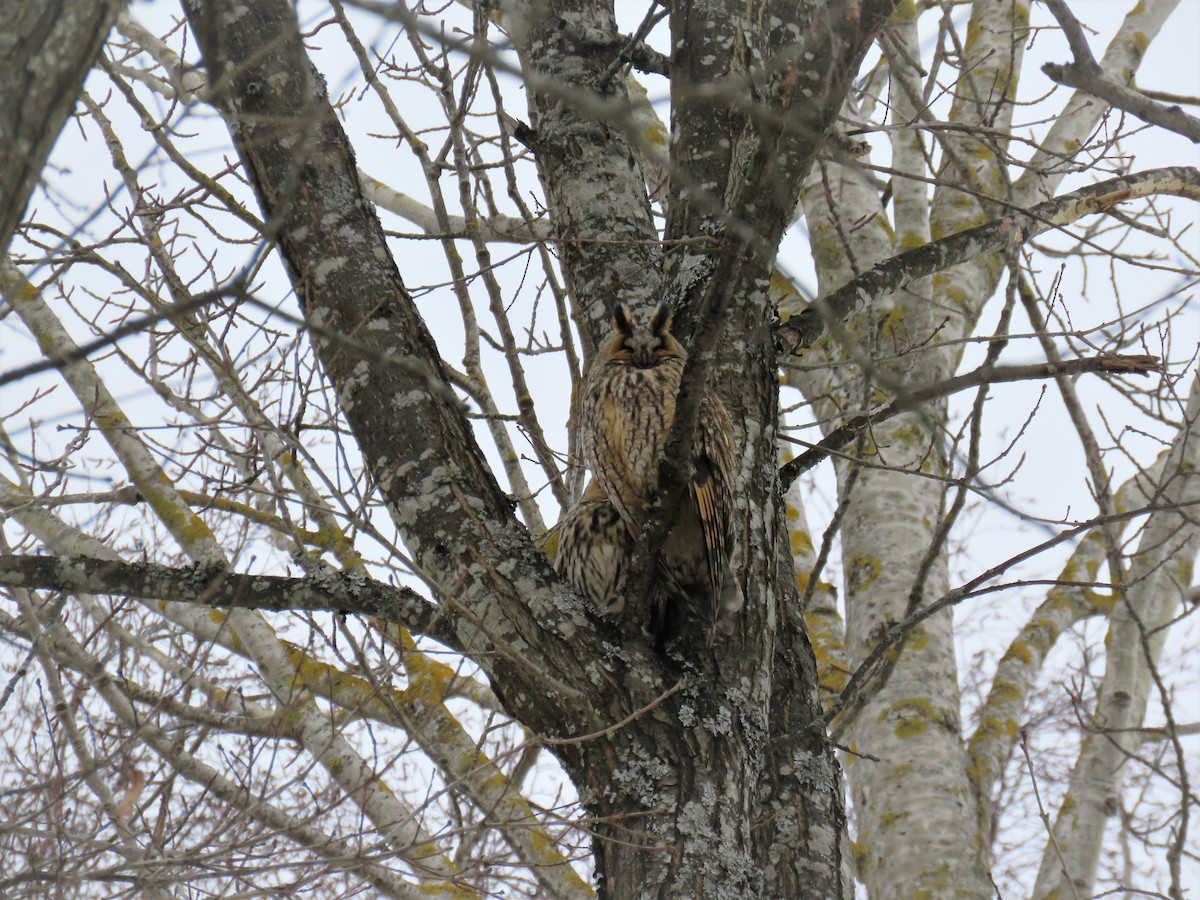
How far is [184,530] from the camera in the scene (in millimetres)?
4746

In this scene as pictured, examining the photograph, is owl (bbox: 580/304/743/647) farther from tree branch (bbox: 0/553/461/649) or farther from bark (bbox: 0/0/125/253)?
bark (bbox: 0/0/125/253)

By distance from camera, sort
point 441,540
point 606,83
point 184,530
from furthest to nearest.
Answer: point 184,530, point 606,83, point 441,540

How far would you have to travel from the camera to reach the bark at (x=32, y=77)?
4.34ft

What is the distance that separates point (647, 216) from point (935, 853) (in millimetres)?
2660

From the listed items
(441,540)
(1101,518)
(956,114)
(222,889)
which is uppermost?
(956,114)

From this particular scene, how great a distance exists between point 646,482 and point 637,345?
0.44 m

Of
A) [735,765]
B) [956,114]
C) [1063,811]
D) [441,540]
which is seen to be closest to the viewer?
[735,765]

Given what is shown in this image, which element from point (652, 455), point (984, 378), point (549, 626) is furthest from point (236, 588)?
point (984, 378)

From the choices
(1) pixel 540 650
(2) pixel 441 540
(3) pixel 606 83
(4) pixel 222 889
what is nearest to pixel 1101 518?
(1) pixel 540 650

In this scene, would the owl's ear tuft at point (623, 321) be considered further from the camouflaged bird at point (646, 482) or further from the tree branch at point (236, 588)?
the tree branch at point (236, 588)

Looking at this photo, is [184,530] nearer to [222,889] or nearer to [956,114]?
[222,889]

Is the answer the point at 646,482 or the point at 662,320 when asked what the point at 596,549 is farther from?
the point at 662,320

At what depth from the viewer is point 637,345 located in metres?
3.54

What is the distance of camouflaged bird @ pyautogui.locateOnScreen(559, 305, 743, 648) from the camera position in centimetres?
296
